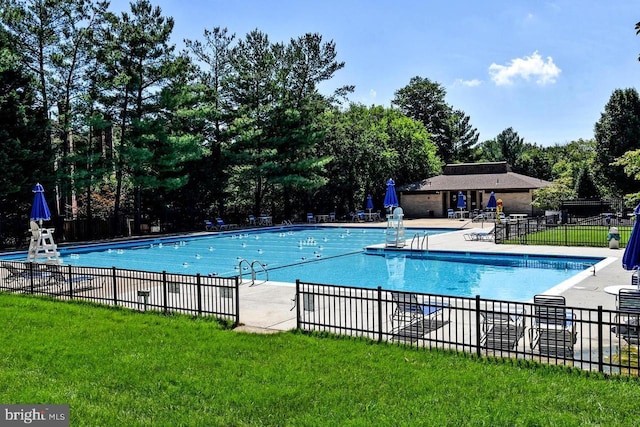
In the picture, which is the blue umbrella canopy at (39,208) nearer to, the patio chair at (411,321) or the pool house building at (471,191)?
the patio chair at (411,321)

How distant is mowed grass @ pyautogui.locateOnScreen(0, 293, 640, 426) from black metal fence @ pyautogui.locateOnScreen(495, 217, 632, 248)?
1659cm

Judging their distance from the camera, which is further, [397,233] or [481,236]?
[481,236]

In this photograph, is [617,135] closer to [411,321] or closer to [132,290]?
[411,321]

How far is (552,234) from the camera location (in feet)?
87.0

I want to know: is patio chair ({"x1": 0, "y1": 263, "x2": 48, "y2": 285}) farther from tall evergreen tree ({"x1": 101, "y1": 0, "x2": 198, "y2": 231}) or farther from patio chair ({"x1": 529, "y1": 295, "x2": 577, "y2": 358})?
tall evergreen tree ({"x1": 101, "y1": 0, "x2": 198, "y2": 231})

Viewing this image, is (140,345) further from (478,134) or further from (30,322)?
(478,134)

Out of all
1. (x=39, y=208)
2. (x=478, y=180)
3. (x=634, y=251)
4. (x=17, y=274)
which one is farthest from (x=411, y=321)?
(x=478, y=180)

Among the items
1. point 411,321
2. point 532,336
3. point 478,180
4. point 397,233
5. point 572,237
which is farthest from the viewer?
point 478,180

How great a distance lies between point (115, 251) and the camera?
27.2 meters

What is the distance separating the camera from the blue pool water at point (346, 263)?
16.7 metres

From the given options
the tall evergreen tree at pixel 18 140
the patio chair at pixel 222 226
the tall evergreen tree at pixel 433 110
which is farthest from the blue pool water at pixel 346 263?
the tall evergreen tree at pixel 433 110

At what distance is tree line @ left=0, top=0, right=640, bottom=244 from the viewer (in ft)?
93.5

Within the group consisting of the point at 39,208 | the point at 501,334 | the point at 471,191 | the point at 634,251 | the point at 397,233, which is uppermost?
the point at 471,191

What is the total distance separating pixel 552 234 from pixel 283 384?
77.4 ft
